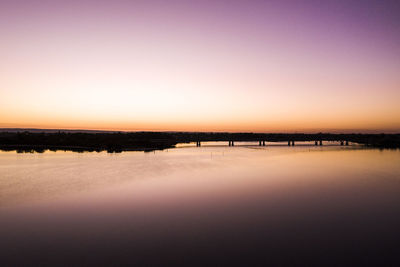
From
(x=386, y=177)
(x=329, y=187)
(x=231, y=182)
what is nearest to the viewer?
(x=329, y=187)

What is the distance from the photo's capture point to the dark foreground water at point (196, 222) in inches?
384

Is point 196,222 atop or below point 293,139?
below

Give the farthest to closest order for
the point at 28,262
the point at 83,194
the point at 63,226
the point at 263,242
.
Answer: the point at 83,194 → the point at 63,226 → the point at 263,242 → the point at 28,262

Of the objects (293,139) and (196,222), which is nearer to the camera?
(196,222)

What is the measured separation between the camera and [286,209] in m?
16.1

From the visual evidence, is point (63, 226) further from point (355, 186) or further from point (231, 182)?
point (355, 186)

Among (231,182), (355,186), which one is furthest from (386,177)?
(231,182)

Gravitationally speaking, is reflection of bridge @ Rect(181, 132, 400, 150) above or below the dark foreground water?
above

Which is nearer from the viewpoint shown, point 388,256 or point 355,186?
point 388,256

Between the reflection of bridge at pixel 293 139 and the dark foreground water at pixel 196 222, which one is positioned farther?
the reflection of bridge at pixel 293 139

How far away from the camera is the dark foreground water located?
384 inches

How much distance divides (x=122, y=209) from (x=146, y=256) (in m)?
6.51

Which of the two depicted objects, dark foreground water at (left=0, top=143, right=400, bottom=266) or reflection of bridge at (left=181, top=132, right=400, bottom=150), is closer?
dark foreground water at (left=0, top=143, right=400, bottom=266)

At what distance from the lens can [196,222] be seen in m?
13.7
